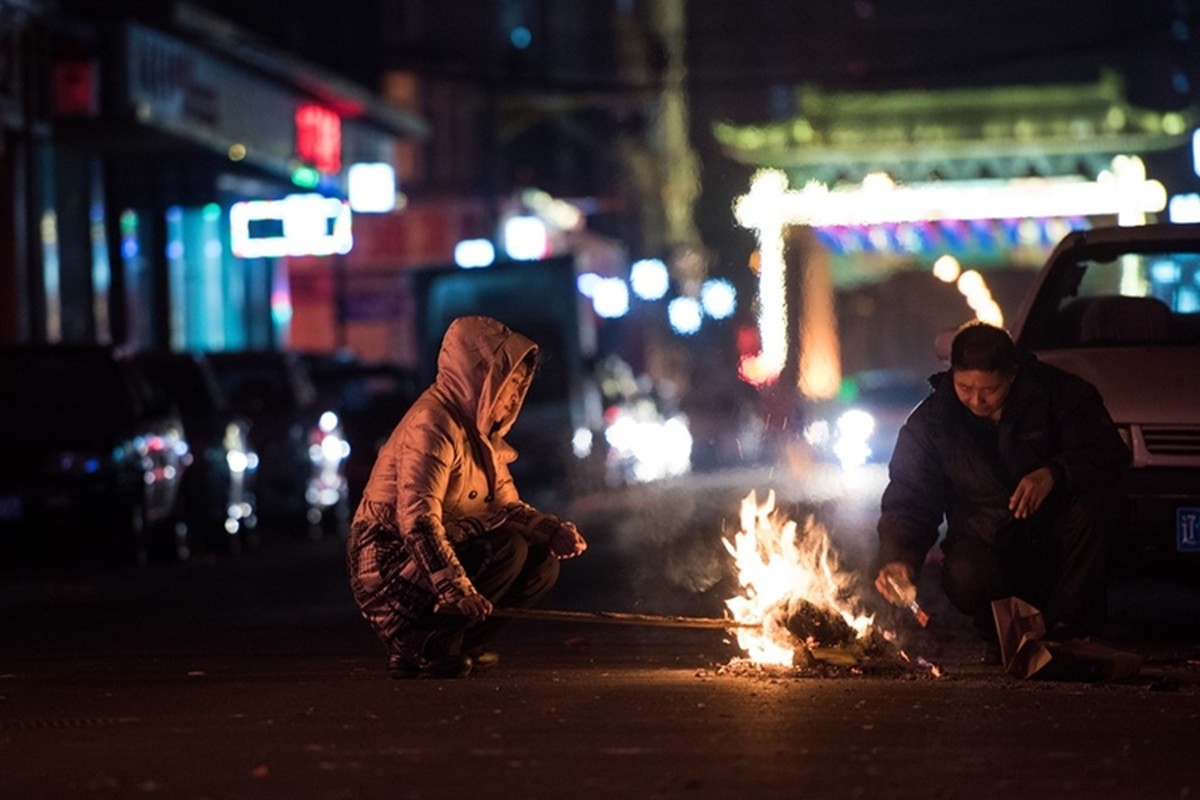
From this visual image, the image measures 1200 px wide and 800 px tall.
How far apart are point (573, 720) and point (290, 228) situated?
35.0 meters

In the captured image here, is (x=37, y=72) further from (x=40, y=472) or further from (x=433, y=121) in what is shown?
(x=433, y=121)

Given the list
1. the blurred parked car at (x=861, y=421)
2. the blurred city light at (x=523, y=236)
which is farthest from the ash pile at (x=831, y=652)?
the blurred city light at (x=523, y=236)

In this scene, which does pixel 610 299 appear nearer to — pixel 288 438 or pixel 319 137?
pixel 319 137

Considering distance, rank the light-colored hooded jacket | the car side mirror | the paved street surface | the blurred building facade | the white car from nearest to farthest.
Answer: the paved street surface
the light-colored hooded jacket
the white car
the car side mirror
the blurred building facade

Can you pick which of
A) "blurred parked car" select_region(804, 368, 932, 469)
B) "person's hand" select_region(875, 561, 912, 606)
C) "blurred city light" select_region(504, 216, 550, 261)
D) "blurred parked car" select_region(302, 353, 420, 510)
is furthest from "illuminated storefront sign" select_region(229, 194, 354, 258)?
"person's hand" select_region(875, 561, 912, 606)

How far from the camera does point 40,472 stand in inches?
808

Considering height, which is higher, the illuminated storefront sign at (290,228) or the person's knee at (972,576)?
the illuminated storefront sign at (290,228)

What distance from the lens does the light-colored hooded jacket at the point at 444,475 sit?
1002 cm

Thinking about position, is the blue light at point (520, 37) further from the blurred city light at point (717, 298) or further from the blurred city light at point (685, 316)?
the blurred city light at point (717, 298)

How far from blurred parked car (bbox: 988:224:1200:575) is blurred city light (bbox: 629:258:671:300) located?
179 feet

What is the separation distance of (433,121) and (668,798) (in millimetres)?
59511

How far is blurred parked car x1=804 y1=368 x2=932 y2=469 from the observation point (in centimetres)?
2989

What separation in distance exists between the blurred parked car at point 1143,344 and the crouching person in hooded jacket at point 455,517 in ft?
11.1

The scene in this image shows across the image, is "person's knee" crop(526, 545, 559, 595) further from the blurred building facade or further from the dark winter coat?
the blurred building facade
